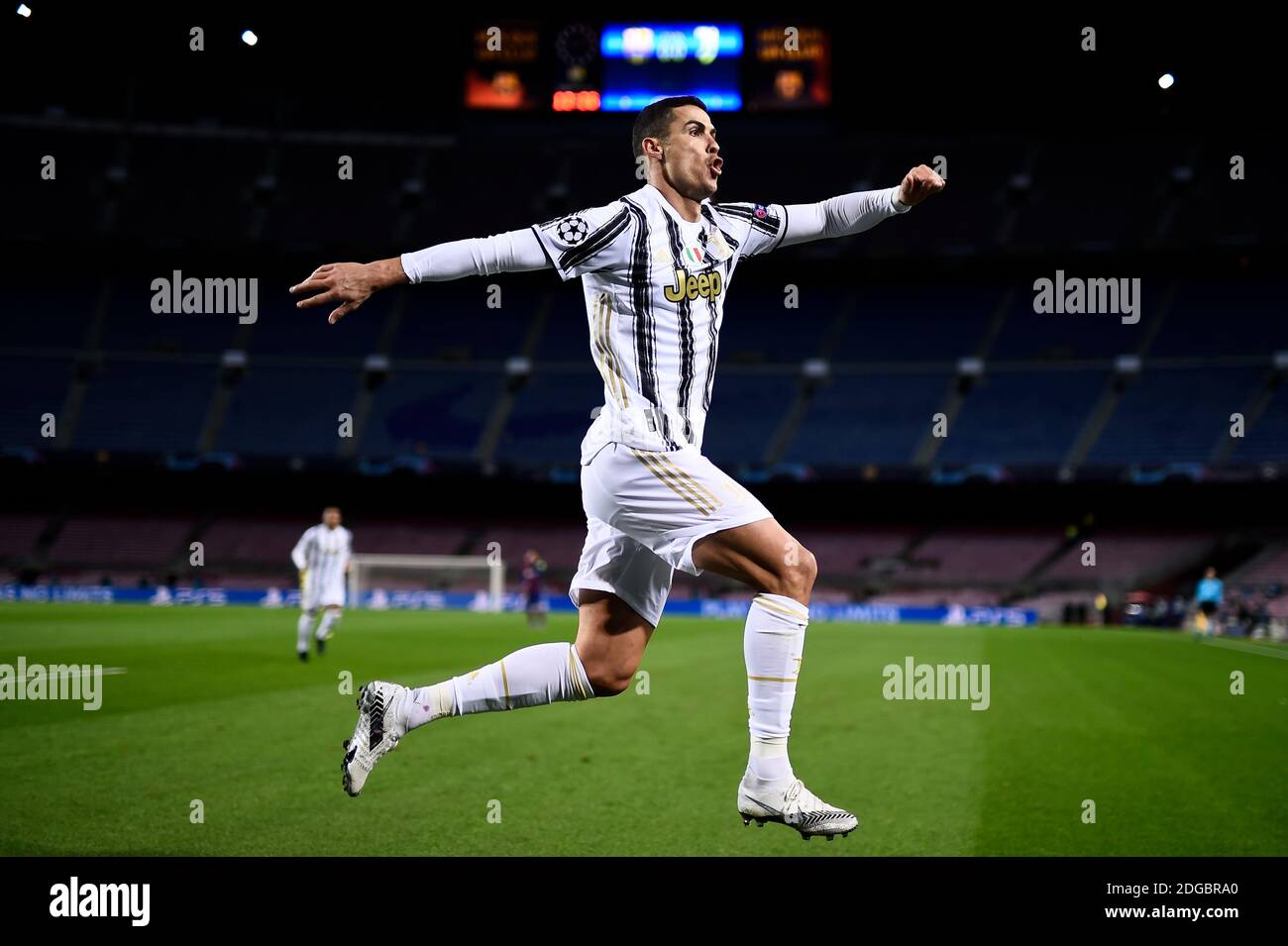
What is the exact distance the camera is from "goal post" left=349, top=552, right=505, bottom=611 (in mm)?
33875

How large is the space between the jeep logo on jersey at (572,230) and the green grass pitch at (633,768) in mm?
2759

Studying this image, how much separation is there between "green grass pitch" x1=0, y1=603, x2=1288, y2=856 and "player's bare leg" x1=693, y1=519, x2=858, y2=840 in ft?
3.62

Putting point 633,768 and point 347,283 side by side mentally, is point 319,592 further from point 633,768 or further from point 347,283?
point 347,283

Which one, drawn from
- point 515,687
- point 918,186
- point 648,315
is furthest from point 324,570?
point 918,186

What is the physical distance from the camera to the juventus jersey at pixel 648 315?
4332 millimetres

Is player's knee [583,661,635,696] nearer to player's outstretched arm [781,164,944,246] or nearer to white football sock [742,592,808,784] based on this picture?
white football sock [742,592,808,784]

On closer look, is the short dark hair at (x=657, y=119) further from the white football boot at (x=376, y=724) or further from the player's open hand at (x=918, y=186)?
the white football boot at (x=376, y=724)

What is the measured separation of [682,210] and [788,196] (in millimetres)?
38521

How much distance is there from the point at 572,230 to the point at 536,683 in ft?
6.23

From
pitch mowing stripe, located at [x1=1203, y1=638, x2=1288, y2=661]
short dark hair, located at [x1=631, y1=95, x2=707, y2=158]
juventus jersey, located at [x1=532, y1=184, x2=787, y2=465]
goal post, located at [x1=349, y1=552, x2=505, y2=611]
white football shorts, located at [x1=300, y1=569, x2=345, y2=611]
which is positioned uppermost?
short dark hair, located at [x1=631, y1=95, x2=707, y2=158]

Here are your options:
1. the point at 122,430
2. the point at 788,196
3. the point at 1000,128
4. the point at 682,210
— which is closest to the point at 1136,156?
the point at 1000,128

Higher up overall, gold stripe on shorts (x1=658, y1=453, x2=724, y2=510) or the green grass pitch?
gold stripe on shorts (x1=658, y1=453, x2=724, y2=510)

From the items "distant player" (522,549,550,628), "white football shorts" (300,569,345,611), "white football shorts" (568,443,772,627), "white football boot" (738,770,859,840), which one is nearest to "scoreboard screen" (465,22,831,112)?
"distant player" (522,549,550,628)

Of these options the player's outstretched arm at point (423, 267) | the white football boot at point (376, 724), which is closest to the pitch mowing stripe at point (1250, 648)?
the white football boot at point (376, 724)
